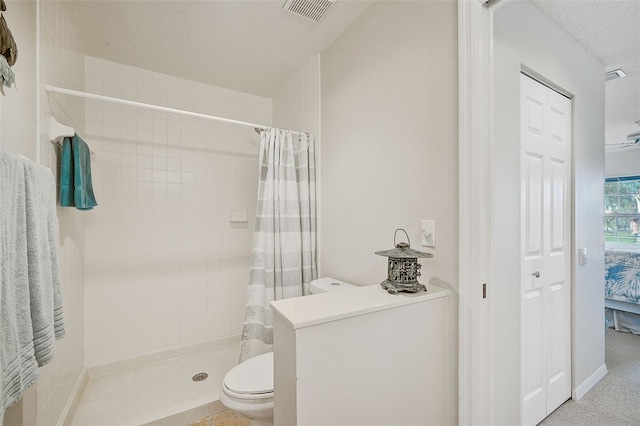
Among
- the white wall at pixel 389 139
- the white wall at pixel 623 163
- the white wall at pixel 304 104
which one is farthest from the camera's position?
the white wall at pixel 623 163

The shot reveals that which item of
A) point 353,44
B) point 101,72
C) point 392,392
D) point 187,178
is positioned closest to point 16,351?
point 392,392

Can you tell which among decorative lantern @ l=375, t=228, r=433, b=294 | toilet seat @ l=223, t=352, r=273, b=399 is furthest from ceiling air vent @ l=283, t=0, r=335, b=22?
toilet seat @ l=223, t=352, r=273, b=399

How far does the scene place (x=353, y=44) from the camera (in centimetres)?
174

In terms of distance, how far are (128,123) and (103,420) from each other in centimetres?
209

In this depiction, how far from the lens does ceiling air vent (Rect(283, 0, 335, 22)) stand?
155 centimetres

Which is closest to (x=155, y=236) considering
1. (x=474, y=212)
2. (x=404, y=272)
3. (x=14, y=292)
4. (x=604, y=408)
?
(x=14, y=292)

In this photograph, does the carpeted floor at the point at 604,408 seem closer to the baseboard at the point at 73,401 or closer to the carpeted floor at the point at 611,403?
the carpeted floor at the point at 611,403

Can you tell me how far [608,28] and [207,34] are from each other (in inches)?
100

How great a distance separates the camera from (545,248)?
1.59m

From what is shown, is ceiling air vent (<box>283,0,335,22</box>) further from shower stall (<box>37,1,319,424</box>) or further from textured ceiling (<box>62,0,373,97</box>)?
shower stall (<box>37,1,319,424</box>)

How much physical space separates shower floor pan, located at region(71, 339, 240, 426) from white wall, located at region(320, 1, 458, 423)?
1168mm

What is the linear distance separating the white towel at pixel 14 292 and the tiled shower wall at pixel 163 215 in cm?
153

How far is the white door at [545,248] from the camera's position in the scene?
1475 mm

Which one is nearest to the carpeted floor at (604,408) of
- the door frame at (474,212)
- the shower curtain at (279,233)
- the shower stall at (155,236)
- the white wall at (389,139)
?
the shower stall at (155,236)
